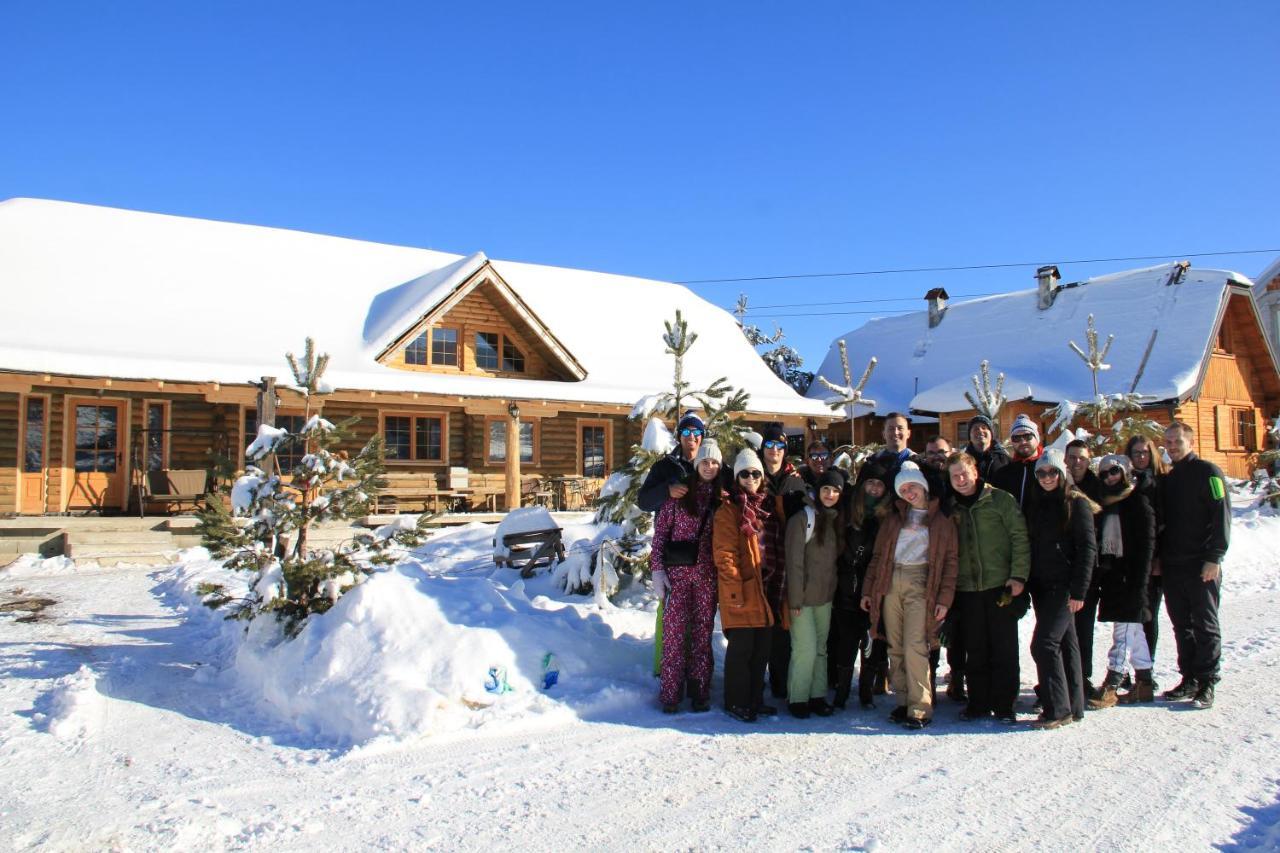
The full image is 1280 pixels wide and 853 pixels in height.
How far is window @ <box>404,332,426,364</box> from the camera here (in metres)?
16.5

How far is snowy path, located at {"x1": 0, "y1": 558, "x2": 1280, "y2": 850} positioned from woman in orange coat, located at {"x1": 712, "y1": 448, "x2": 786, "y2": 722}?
230mm

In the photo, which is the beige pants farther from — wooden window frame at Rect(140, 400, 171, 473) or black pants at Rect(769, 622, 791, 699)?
wooden window frame at Rect(140, 400, 171, 473)

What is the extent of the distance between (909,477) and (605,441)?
14097 mm

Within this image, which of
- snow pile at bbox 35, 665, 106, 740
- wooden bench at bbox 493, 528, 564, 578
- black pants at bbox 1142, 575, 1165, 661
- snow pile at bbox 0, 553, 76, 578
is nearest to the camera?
snow pile at bbox 35, 665, 106, 740

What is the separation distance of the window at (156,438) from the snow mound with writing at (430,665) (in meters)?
9.99

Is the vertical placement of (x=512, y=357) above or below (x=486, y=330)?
below

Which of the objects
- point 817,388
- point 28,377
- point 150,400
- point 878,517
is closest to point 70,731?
point 878,517

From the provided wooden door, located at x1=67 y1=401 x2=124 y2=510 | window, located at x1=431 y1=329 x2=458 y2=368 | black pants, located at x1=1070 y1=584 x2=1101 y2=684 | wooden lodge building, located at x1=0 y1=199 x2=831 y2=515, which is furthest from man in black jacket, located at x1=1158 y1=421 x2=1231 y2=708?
wooden door, located at x1=67 y1=401 x2=124 y2=510

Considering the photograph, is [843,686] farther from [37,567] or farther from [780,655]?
[37,567]

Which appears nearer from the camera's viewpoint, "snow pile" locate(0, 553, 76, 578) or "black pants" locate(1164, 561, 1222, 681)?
"black pants" locate(1164, 561, 1222, 681)

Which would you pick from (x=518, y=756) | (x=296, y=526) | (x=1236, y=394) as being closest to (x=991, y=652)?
(x=518, y=756)

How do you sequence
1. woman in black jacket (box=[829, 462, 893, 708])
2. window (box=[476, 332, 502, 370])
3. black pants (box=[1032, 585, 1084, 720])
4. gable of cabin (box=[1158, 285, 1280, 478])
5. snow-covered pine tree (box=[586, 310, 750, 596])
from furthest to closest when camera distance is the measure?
gable of cabin (box=[1158, 285, 1280, 478]), window (box=[476, 332, 502, 370]), snow-covered pine tree (box=[586, 310, 750, 596]), woman in black jacket (box=[829, 462, 893, 708]), black pants (box=[1032, 585, 1084, 720])

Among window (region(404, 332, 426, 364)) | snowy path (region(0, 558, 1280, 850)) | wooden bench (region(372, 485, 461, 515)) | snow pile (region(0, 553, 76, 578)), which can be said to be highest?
window (region(404, 332, 426, 364))

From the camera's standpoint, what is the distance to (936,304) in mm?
28734
